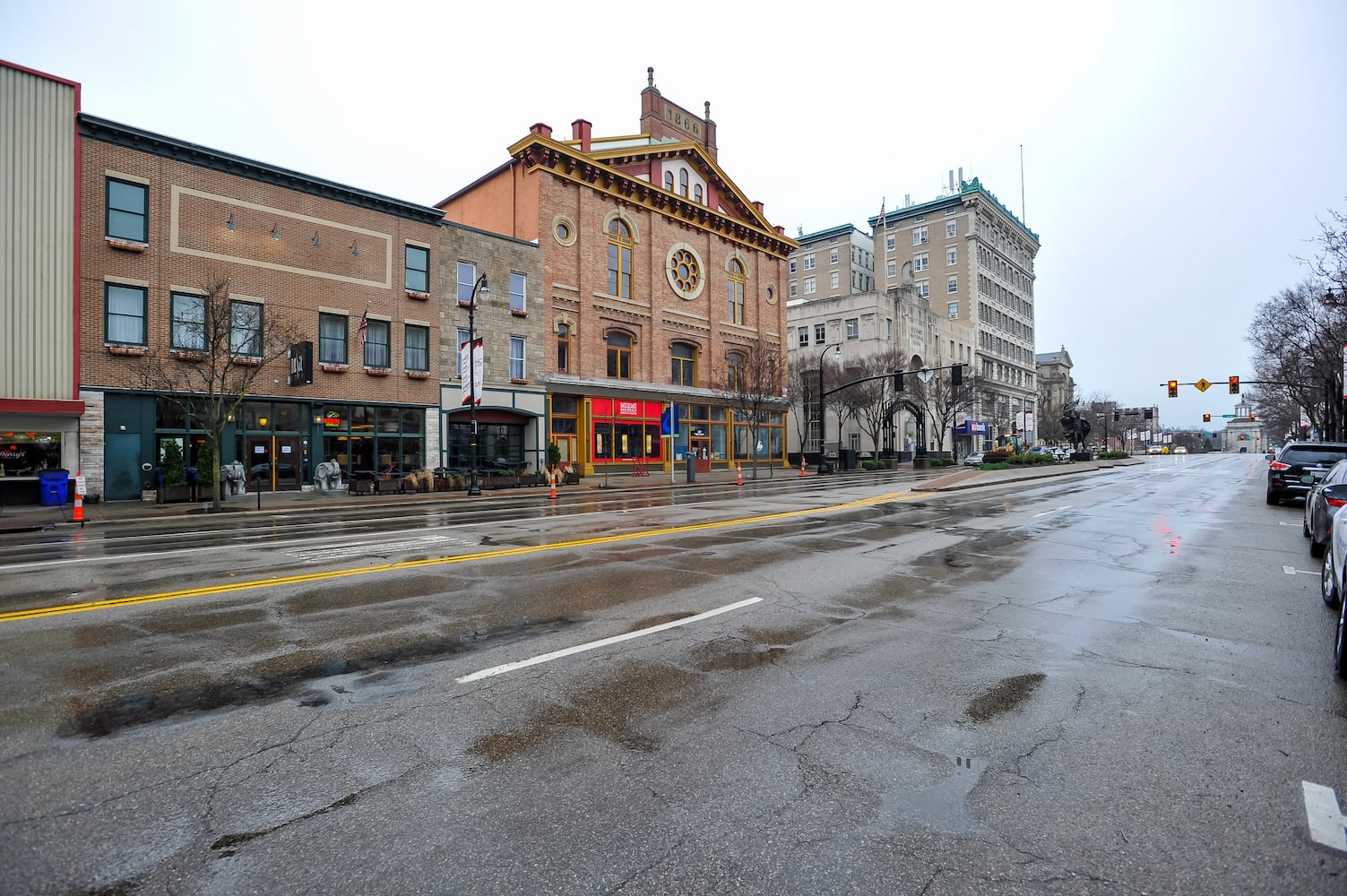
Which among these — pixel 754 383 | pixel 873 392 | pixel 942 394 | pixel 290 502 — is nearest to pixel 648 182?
pixel 754 383

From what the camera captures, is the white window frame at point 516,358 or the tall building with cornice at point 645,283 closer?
the white window frame at point 516,358

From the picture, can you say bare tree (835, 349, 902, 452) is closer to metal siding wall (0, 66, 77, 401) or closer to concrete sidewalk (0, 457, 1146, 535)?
concrete sidewalk (0, 457, 1146, 535)

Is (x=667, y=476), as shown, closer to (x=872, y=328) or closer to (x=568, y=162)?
(x=568, y=162)

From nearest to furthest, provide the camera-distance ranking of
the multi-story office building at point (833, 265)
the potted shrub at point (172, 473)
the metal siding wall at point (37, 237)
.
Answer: the metal siding wall at point (37, 237), the potted shrub at point (172, 473), the multi-story office building at point (833, 265)

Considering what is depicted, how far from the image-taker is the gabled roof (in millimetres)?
36250

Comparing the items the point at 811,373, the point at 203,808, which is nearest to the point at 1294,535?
the point at 203,808

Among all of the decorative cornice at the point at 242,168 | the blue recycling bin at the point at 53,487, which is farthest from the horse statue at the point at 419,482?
the decorative cornice at the point at 242,168

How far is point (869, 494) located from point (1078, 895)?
21134mm

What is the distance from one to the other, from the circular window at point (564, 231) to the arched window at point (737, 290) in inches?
541

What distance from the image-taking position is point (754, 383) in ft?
137

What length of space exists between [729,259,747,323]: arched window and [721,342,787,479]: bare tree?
2.84 meters

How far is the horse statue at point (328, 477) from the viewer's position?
85.7 ft

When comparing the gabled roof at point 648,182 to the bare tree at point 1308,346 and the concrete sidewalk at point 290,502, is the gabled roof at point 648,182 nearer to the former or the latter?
the concrete sidewalk at point 290,502

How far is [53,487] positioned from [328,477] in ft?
26.0
